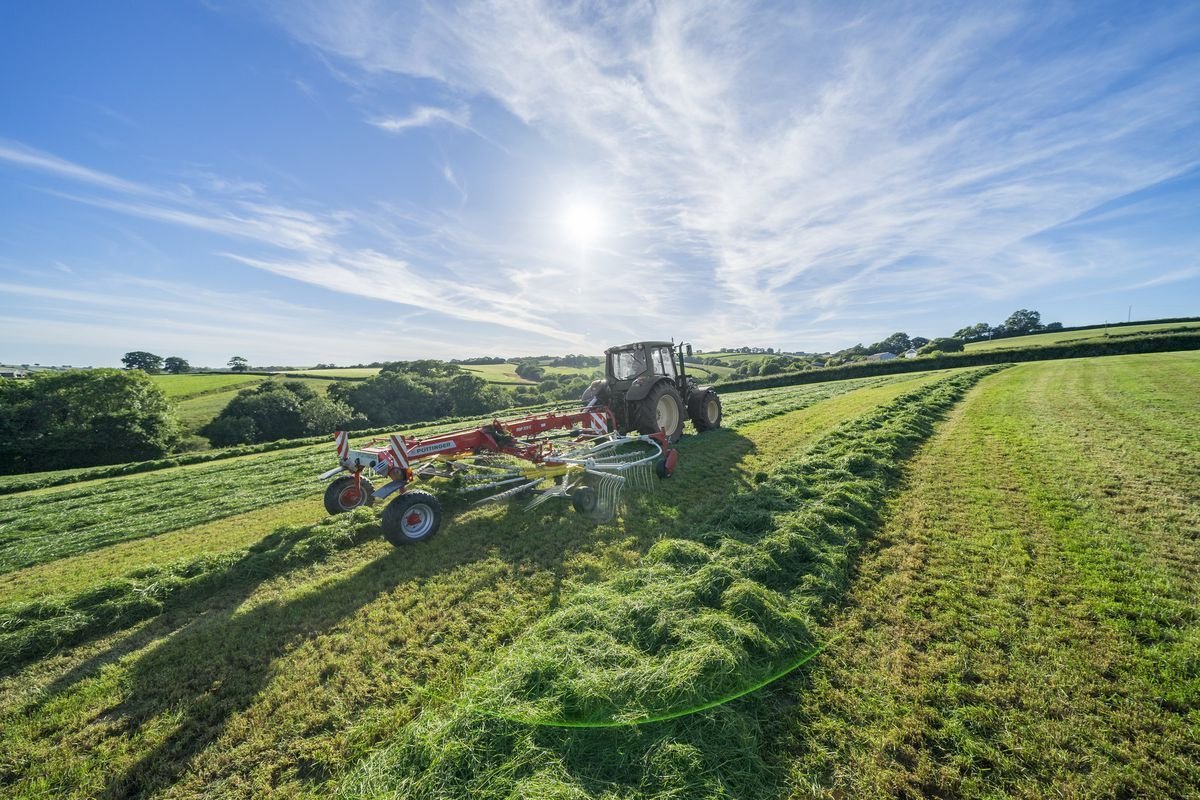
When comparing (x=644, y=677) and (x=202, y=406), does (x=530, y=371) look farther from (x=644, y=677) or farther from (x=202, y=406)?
(x=644, y=677)

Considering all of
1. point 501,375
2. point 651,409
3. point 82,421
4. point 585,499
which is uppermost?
point 501,375

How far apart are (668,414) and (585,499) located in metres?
4.62

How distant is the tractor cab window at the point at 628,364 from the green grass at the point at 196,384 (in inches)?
1582

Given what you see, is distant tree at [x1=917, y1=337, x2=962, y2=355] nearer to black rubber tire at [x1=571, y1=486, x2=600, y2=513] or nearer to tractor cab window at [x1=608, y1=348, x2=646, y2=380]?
tractor cab window at [x1=608, y1=348, x2=646, y2=380]

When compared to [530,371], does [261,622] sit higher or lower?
lower

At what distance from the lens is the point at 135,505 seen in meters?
9.29

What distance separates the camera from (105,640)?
392 cm

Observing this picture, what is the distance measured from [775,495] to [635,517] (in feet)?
6.83

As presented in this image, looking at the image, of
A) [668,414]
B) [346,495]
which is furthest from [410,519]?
[668,414]

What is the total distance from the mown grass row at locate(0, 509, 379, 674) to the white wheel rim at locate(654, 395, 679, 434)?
6.42m

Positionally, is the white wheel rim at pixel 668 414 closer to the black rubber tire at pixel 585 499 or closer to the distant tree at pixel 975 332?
the black rubber tire at pixel 585 499

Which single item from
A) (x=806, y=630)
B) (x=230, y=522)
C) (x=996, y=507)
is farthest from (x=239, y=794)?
(x=996, y=507)

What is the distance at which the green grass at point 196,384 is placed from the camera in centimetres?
3481

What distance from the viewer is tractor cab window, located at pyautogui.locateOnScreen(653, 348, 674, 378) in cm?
1066
